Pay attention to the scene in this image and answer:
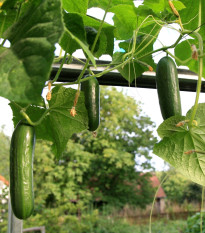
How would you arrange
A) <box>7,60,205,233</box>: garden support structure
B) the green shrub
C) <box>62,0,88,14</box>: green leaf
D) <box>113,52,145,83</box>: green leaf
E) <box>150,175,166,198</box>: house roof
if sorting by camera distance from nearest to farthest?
<box>62,0,88,14</box>: green leaf → <box>113,52,145,83</box>: green leaf → <box>7,60,205,233</box>: garden support structure → the green shrub → <box>150,175,166,198</box>: house roof

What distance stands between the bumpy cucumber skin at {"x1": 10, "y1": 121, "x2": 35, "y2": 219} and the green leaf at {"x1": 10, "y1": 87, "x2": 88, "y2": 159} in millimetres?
145

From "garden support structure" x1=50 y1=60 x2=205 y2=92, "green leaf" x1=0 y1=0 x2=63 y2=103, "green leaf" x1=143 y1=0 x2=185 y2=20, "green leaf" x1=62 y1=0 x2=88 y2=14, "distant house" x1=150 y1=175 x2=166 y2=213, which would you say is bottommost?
"distant house" x1=150 y1=175 x2=166 y2=213

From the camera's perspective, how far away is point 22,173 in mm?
375

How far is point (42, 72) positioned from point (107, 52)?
318 millimetres

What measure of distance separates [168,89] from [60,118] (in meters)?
0.21

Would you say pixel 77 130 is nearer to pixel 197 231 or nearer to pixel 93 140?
pixel 197 231

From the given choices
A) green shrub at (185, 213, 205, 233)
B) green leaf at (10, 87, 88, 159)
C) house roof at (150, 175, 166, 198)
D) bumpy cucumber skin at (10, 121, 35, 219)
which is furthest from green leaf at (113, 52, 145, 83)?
house roof at (150, 175, 166, 198)

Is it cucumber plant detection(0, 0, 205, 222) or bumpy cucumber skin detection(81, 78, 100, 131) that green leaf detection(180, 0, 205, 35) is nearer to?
cucumber plant detection(0, 0, 205, 222)

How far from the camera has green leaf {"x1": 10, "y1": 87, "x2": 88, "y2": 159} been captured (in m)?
0.54

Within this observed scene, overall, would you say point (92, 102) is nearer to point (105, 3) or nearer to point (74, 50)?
point (74, 50)

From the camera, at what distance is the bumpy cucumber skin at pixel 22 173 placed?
371 mm

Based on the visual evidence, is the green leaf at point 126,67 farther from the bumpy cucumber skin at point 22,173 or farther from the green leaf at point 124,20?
the bumpy cucumber skin at point 22,173

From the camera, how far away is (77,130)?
56cm

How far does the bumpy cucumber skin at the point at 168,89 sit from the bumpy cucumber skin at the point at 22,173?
A: 0.21 meters
